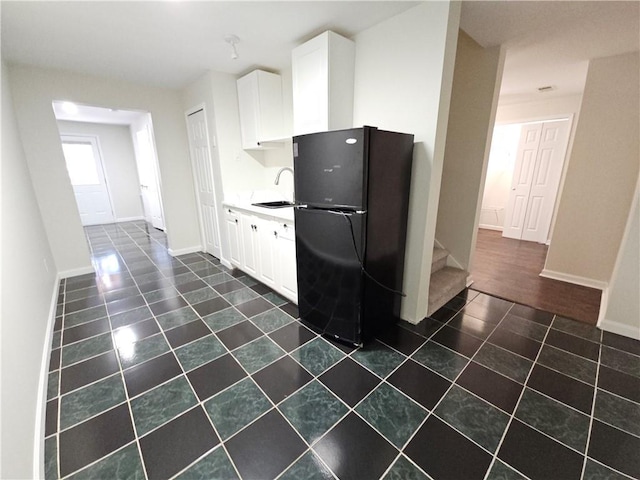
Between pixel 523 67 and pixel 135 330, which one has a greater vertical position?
pixel 523 67

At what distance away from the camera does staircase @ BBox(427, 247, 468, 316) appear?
8.57ft

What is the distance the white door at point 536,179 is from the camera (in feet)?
15.0

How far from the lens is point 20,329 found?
150 cm

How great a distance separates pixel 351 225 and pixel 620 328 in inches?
97.5

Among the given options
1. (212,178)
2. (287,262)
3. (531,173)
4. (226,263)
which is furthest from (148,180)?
(531,173)

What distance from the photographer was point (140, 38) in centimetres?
238

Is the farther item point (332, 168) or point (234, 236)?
point (234, 236)

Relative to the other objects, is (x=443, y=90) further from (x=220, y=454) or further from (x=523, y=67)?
(x=220, y=454)

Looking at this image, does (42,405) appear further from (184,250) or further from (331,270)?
(184,250)

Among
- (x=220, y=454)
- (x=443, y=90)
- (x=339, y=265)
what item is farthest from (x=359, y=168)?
(x=220, y=454)

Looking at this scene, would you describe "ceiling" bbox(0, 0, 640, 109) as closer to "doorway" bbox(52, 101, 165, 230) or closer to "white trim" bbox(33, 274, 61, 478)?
"white trim" bbox(33, 274, 61, 478)

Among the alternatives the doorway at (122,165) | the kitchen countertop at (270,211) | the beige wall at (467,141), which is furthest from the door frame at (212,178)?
the beige wall at (467,141)

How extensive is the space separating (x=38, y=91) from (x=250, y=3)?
9.93 feet

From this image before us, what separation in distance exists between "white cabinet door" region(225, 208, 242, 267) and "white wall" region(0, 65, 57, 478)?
5.88ft
